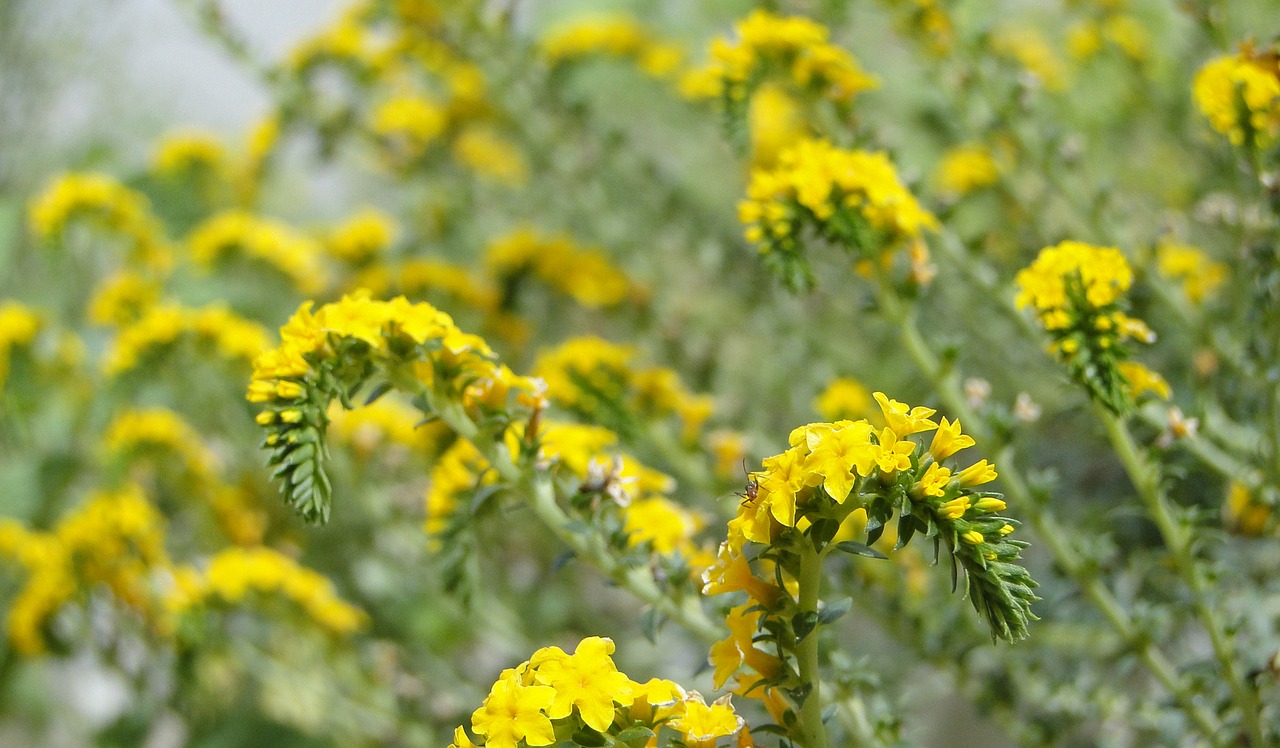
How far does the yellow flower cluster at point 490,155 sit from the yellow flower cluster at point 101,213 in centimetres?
59

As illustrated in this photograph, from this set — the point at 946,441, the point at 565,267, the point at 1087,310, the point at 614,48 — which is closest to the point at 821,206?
the point at 1087,310

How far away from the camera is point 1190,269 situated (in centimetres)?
129

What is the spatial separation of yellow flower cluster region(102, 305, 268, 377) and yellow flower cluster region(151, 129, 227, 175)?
0.74m

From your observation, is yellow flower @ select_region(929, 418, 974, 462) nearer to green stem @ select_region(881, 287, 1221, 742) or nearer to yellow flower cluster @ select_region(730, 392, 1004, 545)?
yellow flower cluster @ select_region(730, 392, 1004, 545)

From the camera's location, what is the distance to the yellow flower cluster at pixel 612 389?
42.9 inches

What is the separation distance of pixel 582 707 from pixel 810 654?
0.43 ft

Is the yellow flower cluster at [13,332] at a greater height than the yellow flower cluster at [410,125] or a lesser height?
lesser

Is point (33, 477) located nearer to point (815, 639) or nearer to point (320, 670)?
point (320, 670)

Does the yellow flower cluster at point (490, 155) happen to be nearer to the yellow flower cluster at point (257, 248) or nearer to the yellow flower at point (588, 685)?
the yellow flower cluster at point (257, 248)

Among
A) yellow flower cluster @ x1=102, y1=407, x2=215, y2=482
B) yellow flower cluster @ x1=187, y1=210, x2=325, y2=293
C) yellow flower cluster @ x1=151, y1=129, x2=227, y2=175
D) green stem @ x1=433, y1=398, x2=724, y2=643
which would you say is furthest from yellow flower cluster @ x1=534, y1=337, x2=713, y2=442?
yellow flower cluster @ x1=151, y1=129, x2=227, y2=175

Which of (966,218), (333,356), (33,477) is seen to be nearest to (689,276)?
(966,218)

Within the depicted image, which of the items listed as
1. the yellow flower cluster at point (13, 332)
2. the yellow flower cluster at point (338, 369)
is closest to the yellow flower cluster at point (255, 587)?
the yellow flower cluster at point (13, 332)

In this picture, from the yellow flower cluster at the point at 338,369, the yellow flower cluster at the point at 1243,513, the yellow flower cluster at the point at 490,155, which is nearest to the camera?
the yellow flower cluster at the point at 338,369

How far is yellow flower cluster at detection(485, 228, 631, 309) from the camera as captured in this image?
5.09 feet
